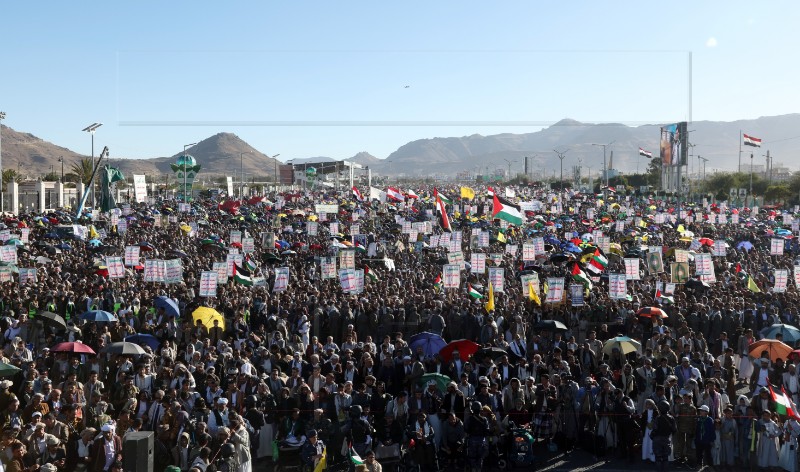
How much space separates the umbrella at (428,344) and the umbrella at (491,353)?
0.84 meters

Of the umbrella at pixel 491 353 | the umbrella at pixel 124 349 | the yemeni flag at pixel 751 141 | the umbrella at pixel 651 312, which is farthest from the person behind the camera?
the yemeni flag at pixel 751 141

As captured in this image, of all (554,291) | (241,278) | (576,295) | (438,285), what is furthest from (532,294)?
(241,278)

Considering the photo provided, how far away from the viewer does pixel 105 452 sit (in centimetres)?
946

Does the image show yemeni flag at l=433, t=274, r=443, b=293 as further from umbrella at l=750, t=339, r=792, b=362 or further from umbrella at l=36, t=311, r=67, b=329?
umbrella at l=750, t=339, r=792, b=362

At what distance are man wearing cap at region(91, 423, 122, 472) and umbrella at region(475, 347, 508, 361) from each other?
618cm

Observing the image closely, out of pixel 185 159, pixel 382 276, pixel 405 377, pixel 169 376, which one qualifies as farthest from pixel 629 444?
pixel 185 159

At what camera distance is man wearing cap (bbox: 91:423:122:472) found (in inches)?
372

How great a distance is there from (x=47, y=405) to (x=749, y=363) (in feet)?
34.8

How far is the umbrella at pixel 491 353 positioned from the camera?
45.8 feet

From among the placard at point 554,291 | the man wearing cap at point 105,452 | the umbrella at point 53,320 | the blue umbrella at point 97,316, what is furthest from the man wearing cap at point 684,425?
the umbrella at point 53,320

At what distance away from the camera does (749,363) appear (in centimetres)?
1472

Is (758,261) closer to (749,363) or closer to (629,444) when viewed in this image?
(749,363)

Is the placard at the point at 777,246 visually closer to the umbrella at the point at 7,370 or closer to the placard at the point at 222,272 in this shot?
the placard at the point at 222,272

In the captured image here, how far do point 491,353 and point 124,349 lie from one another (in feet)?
18.1
